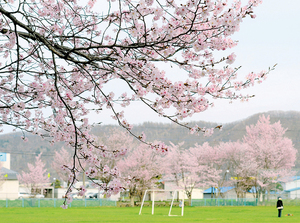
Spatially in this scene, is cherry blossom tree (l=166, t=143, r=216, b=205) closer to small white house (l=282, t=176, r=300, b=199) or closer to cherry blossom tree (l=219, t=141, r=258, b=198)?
cherry blossom tree (l=219, t=141, r=258, b=198)

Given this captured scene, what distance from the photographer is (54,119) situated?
5.21m

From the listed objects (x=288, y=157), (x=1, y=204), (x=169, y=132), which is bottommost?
(x=1, y=204)

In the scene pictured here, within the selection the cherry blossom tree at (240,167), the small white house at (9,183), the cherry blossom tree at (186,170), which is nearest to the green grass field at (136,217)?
the cherry blossom tree at (186,170)

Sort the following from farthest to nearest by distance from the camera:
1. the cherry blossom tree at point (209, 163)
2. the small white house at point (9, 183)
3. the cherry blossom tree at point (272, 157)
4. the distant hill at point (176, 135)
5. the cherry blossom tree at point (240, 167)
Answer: the distant hill at point (176, 135) → the cherry blossom tree at point (240, 167) → the small white house at point (9, 183) → the cherry blossom tree at point (272, 157) → the cherry blossom tree at point (209, 163)

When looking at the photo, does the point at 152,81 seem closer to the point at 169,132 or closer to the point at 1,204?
the point at 1,204

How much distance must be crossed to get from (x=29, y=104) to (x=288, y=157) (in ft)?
137

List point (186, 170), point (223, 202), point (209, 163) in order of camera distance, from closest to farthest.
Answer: point (223, 202), point (186, 170), point (209, 163)

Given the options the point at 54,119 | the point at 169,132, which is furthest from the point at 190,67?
the point at 169,132

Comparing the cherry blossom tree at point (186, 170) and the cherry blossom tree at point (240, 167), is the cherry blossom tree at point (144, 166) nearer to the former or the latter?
the cherry blossom tree at point (186, 170)

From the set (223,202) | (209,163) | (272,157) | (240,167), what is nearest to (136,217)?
(223,202)

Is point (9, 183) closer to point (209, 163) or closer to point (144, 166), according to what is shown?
point (144, 166)

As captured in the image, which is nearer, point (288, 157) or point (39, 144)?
point (288, 157)

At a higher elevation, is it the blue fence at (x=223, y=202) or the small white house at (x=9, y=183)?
the small white house at (x=9, y=183)

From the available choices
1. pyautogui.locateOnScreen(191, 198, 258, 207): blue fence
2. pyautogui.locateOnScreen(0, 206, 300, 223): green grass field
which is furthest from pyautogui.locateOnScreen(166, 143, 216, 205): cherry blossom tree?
pyautogui.locateOnScreen(0, 206, 300, 223): green grass field
